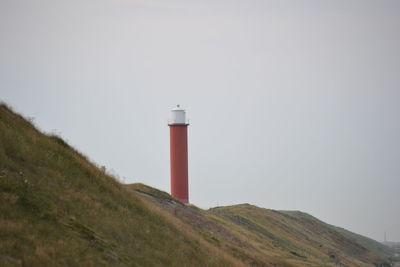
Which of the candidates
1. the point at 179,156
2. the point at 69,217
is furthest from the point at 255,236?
the point at 69,217

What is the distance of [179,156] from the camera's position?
58.9 metres

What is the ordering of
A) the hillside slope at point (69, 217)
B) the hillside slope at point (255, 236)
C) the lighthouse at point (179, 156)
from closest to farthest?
the hillside slope at point (69, 217) → the hillside slope at point (255, 236) → the lighthouse at point (179, 156)

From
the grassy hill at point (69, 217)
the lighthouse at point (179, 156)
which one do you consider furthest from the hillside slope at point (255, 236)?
the grassy hill at point (69, 217)

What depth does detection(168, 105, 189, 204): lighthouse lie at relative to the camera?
2322 inches

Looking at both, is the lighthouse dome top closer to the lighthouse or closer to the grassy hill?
the lighthouse

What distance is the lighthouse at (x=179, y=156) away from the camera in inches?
2322

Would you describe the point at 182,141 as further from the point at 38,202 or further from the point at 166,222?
the point at 38,202

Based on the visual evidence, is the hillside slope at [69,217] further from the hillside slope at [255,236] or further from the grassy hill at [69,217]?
the hillside slope at [255,236]

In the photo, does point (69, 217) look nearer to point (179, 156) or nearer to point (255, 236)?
point (255, 236)

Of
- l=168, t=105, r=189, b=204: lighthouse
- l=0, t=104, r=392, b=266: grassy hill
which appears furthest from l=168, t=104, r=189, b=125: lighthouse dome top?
l=0, t=104, r=392, b=266: grassy hill

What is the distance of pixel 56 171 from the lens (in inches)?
842

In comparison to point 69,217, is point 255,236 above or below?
below

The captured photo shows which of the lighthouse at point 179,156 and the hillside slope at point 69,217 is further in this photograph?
the lighthouse at point 179,156

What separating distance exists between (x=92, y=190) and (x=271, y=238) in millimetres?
39191
